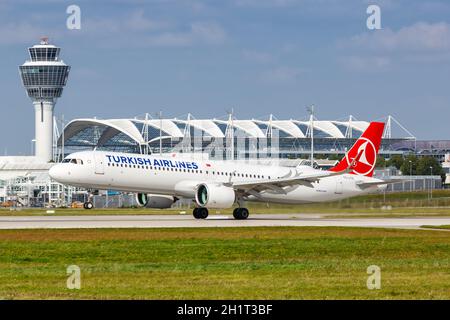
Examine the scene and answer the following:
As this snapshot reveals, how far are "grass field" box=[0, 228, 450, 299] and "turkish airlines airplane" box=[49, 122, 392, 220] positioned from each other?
14.2 m

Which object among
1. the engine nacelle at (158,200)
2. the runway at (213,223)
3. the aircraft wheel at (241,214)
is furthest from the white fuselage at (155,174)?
the runway at (213,223)

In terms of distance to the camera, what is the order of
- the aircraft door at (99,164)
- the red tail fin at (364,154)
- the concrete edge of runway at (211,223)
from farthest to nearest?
1. the red tail fin at (364,154)
2. the aircraft door at (99,164)
3. the concrete edge of runway at (211,223)

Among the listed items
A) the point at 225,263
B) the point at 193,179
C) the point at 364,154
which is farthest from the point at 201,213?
the point at 225,263

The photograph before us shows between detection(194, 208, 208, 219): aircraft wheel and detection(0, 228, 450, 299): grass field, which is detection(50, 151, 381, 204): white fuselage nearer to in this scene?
detection(194, 208, 208, 219): aircraft wheel

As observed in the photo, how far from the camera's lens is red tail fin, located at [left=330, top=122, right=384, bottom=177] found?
75.6m

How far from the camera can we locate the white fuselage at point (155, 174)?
212ft

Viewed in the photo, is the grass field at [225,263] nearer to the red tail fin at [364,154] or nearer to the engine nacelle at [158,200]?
the engine nacelle at [158,200]

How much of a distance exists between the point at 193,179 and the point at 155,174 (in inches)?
126

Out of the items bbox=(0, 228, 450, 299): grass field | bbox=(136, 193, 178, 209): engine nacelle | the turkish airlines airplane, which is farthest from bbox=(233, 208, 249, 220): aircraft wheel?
bbox=(0, 228, 450, 299): grass field

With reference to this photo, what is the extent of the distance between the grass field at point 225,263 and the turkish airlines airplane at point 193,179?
14.2 meters

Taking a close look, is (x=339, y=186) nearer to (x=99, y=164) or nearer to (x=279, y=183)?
(x=279, y=183)
